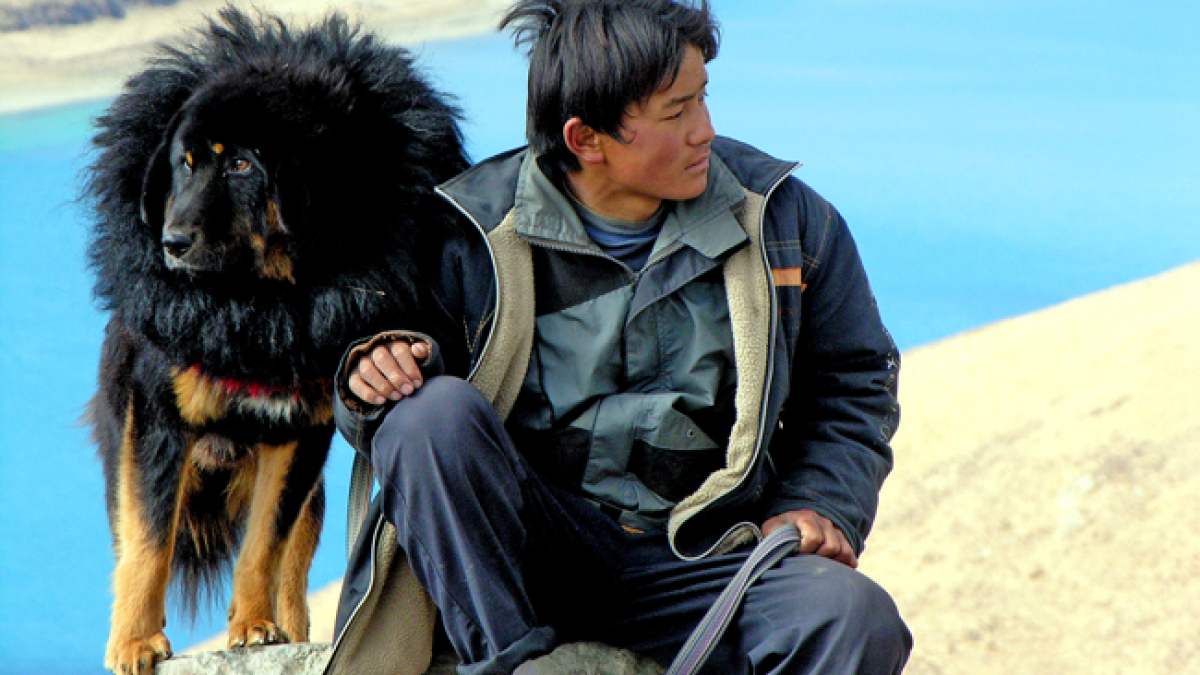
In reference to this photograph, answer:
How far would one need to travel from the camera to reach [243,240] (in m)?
2.18

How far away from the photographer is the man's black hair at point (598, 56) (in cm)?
193

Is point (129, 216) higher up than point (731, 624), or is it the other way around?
point (129, 216)

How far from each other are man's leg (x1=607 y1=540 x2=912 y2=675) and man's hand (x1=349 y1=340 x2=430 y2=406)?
0.48 metres

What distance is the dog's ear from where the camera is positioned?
86.7 inches

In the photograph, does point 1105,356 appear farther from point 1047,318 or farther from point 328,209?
point 328,209

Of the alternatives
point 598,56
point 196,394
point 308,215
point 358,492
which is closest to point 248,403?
point 196,394

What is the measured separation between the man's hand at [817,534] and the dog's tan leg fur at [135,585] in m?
1.19

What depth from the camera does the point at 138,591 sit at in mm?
2291

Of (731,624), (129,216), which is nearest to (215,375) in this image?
(129,216)

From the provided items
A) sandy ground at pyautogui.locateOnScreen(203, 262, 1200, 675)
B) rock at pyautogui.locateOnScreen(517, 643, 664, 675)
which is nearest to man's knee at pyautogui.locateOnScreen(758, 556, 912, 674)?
rock at pyautogui.locateOnScreen(517, 643, 664, 675)

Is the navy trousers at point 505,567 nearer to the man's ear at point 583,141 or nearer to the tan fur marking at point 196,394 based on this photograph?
the man's ear at point 583,141

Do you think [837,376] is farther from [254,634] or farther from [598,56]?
[254,634]

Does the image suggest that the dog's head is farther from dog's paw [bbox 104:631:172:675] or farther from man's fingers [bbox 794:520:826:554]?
man's fingers [bbox 794:520:826:554]

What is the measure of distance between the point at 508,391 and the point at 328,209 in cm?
56
